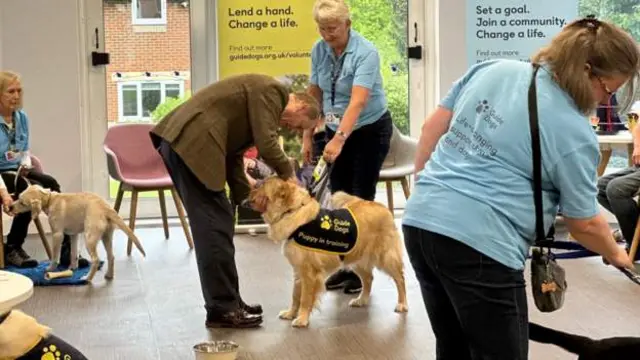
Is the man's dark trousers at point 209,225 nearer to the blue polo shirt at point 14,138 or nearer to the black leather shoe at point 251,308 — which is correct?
the black leather shoe at point 251,308

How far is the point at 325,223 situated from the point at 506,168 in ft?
7.04

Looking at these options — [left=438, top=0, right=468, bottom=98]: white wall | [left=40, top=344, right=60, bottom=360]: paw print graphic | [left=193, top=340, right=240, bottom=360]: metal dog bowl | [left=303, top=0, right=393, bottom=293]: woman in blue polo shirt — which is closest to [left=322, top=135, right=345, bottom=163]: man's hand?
[left=303, top=0, right=393, bottom=293]: woman in blue polo shirt

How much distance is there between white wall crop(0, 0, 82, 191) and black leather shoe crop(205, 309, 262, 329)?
114 inches

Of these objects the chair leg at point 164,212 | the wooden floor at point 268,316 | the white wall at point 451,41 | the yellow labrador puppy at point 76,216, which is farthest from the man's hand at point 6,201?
the white wall at point 451,41

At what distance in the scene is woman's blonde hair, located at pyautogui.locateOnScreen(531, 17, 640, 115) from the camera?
1828mm

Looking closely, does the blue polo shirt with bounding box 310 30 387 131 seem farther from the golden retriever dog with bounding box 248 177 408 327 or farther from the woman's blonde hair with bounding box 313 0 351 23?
the golden retriever dog with bounding box 248 177 408 327

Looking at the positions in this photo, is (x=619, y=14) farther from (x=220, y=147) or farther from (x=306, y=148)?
(x=220, y=147)

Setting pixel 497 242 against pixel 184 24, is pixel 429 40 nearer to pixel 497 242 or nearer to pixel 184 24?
pixel 184 24

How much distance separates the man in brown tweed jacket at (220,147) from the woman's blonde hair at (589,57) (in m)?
1.98

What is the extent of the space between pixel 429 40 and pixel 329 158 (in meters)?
3.05

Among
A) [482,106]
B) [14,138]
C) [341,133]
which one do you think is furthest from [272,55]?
[482,106]

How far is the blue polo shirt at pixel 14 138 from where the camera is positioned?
17.6 ft

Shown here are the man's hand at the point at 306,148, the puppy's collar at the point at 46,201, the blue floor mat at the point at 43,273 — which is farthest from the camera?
the puppy's collar at the point at 46,201

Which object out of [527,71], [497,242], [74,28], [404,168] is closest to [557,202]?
[497,242]
